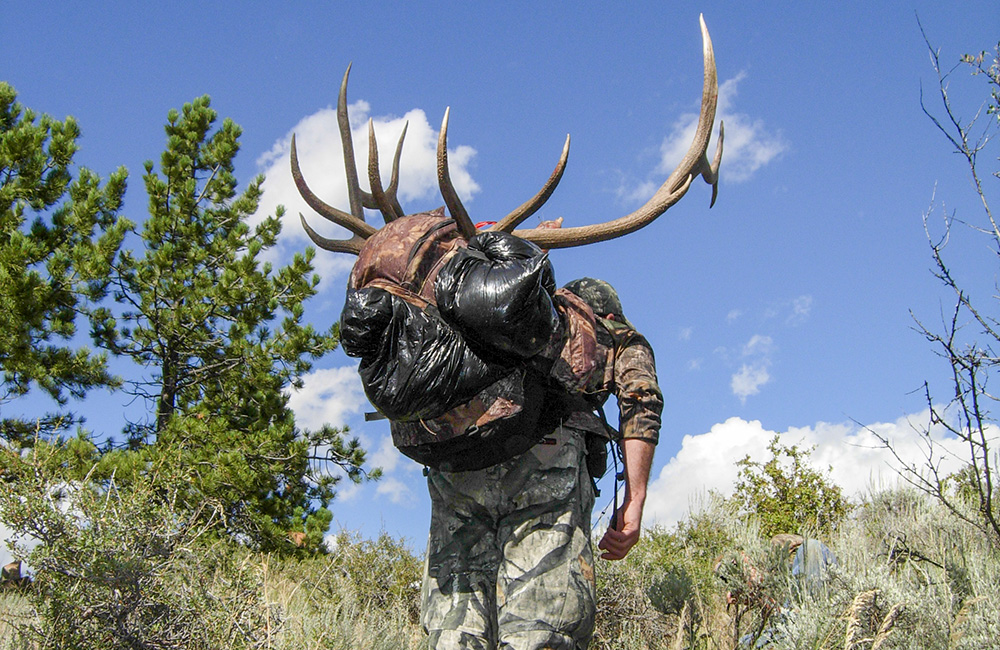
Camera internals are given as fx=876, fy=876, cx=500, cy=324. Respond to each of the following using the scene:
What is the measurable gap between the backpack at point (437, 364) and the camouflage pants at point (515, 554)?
0.09 m

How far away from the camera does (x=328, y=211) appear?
3850 mm

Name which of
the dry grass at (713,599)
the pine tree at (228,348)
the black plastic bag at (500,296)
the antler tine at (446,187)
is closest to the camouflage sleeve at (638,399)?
the black plastic bag at (500,296)

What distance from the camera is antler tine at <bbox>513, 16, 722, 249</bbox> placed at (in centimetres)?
355

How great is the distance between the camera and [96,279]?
1156 cm

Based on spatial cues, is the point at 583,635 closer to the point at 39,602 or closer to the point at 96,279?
the point at 39,602

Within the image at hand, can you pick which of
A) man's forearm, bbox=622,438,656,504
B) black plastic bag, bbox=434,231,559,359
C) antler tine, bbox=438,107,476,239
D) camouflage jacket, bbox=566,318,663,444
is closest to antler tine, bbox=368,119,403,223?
antler tine, bbox=438,107,476,239

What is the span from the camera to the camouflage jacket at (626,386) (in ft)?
10.2

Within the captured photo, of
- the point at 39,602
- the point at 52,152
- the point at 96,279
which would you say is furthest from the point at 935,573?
the point at 52,152

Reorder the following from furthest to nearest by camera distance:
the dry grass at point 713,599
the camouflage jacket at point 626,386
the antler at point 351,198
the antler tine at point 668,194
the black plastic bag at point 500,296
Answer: the dry grass at point 713,599
the antler at point 351,198
the antler tine at point 668,194
the camouflage jacket at point 626,386
the black plastic bag at point 500,296

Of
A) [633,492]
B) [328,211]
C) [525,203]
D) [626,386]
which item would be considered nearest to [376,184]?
[328,211]

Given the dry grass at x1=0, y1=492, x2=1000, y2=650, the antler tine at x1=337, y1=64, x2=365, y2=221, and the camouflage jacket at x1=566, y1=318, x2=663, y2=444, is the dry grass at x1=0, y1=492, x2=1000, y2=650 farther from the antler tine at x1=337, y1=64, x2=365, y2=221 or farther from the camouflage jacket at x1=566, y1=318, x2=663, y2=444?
the antler tine at x1=337, y1=64, x2=365, y2=221

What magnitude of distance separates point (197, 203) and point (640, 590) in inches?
384

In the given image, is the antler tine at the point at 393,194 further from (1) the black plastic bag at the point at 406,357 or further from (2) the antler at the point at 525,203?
(1) the black plastic bag at the point at 406,357

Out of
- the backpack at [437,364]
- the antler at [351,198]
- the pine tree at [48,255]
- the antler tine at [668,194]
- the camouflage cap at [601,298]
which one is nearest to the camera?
the backpack at [437,364]
